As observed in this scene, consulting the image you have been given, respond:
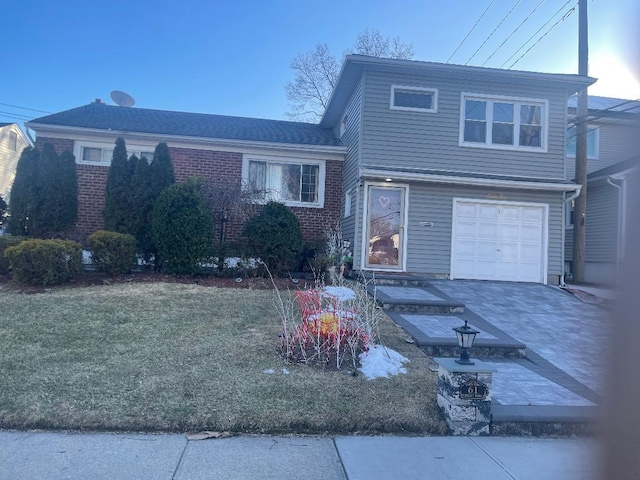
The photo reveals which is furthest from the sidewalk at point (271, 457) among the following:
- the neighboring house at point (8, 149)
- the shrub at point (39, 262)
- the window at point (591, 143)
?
the neighboring house at point (8, 149)

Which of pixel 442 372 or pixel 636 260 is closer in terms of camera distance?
pixel 636 260

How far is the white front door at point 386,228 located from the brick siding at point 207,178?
192cm

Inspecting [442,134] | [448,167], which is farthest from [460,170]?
[442,134]

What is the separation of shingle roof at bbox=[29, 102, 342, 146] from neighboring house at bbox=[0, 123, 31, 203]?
15787 millimetres

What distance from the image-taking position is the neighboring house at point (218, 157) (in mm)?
12391

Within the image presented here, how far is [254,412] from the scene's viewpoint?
4145mm

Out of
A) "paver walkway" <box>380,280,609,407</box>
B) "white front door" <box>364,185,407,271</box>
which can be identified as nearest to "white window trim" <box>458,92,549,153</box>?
"white front door" <box>364,185,407,271</box>

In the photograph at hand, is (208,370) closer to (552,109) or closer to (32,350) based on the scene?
(32,350)

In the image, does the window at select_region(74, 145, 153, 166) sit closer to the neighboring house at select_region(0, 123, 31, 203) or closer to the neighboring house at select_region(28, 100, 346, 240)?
the neighboring house at select_region(28, 100, 346, 240)

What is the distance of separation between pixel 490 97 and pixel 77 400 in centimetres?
1147

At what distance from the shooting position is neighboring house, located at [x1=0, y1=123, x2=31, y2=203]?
2688 cm

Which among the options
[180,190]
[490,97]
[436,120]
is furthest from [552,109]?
[180,190]

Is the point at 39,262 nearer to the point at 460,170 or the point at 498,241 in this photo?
the point at 460,170

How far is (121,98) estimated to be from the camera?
17.8 metres
